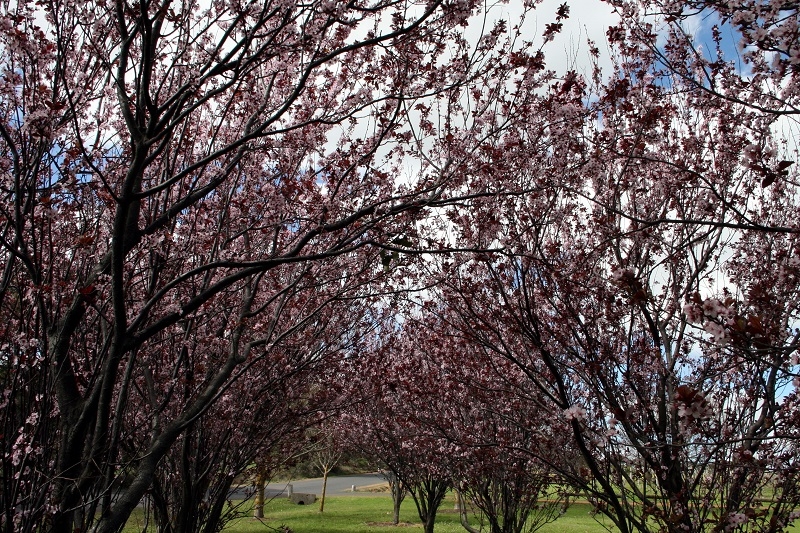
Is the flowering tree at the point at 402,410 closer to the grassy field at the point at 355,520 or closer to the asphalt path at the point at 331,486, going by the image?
the grassy field at the point at 355,520

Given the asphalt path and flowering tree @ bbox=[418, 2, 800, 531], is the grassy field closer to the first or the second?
the asphalt path

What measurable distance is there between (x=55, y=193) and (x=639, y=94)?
16.8 feet

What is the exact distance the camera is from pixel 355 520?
21.4 metres

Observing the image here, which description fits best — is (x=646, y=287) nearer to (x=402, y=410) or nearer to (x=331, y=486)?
(x=402, y=410)

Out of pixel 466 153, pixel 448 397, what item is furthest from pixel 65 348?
pixel 448 397

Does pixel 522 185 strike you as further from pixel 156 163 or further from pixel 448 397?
pixel 448 397

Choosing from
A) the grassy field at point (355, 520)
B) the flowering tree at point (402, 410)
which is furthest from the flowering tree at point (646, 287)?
the grassy field at point (355, 520)

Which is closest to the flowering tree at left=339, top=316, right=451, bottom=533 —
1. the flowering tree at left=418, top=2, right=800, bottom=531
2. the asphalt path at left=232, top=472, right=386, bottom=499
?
the flowering tree at left=418, top=2, right=800, bottom=531

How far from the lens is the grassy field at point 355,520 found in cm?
1878

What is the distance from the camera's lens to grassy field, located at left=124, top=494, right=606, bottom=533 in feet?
61.6

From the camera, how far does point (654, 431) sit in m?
5.21

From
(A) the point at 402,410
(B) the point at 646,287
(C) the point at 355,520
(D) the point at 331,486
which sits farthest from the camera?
(D) the point at 331,486

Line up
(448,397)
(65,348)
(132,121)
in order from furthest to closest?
(448,397) → (65,348) → (132,121)

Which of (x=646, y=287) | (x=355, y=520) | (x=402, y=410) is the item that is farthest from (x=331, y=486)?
(x=646, y=287)
